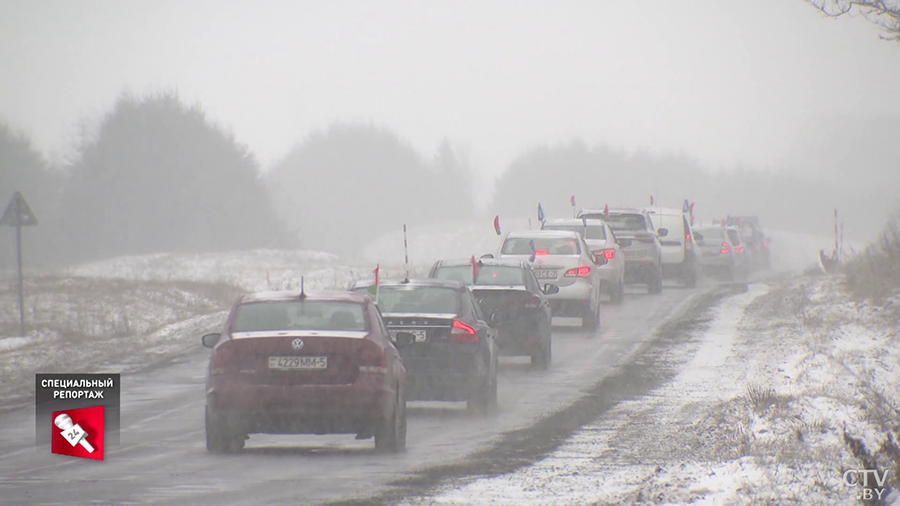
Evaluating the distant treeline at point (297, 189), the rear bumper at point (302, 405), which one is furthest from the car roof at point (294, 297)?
the distant treeline at point (297, 189)

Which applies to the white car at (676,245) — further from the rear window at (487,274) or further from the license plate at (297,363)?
the license plate at (297,363)

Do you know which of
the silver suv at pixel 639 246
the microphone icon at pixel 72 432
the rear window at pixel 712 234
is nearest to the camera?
the microphone icon at pixel 72 432

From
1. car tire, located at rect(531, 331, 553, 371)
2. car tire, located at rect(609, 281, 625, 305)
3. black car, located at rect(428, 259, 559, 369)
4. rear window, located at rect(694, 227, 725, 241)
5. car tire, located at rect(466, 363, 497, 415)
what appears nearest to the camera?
car tire, located at rect(466, 363, 497, 415)

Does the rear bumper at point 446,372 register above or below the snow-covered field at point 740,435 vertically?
above

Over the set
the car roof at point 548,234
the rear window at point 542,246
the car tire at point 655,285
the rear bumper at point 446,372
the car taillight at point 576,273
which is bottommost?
the rear bumper at point 446,372

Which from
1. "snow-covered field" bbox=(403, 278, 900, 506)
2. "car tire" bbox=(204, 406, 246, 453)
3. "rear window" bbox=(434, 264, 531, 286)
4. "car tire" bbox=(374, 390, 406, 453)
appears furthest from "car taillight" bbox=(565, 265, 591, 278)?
"car tire" bbox=(204, 406, 246, 453)

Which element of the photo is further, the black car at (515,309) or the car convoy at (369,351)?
the black car at (515,309)

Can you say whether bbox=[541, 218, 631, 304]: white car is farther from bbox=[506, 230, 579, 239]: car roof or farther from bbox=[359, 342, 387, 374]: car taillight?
bbox=[359, 342, 387, 374]: car taillight

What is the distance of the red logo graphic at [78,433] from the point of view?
34.1 feet

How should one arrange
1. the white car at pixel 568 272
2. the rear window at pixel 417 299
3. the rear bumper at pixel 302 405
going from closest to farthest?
the rear bumper at pixel 302 405 → the rear window at pixel 417 299 → the white car at pixel 568 272

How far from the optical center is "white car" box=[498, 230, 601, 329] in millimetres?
22406

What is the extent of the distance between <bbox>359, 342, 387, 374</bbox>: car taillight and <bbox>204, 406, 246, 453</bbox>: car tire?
1156mm

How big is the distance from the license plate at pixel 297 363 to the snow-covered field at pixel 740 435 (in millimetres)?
1698

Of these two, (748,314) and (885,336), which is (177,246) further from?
(885,336)
